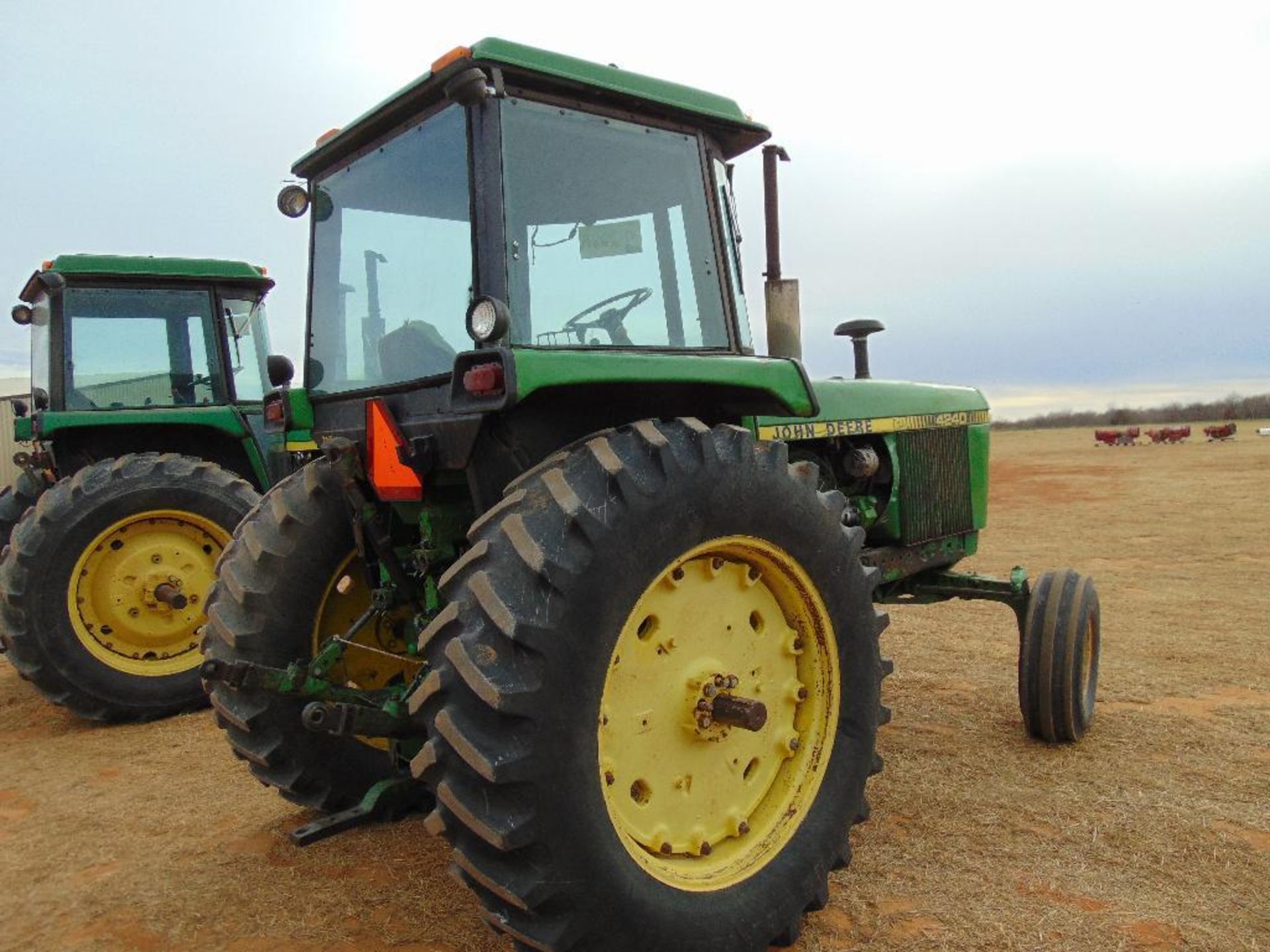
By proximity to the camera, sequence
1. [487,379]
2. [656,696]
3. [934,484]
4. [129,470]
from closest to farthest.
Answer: [487,379] → [656,696] → [934,484] → [129,470]

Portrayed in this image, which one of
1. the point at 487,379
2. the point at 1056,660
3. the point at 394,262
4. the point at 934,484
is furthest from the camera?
the point at 934,484

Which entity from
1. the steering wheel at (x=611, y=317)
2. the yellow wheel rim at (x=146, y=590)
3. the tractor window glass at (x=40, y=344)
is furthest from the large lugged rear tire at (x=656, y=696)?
the tractor window glass at (x=40, y=344)

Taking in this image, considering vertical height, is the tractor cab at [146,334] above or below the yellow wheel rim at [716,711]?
above

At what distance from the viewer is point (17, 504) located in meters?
6.35

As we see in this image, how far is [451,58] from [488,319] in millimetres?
760

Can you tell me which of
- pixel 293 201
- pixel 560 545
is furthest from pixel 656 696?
pixel 293 201

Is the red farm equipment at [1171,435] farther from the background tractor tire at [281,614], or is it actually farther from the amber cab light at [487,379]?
the amber cab light at [487,379]

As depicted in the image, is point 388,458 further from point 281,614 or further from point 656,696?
point 656,696

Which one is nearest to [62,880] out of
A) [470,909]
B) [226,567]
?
→ [226,567]

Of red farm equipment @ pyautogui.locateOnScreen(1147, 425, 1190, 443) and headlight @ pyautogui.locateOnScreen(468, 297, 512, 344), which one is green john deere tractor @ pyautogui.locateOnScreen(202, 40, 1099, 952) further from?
red farm equipment @ pyautogui.locateOnScreen(1147, 425, 1190, 443)

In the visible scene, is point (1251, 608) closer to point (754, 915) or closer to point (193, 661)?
point (754, 915)

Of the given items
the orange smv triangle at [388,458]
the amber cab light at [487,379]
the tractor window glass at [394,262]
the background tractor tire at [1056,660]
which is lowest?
the background tractor tire at [1056,660]

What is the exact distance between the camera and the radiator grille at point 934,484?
4.46 meters

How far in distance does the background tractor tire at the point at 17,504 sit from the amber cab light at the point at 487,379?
5.34 m
